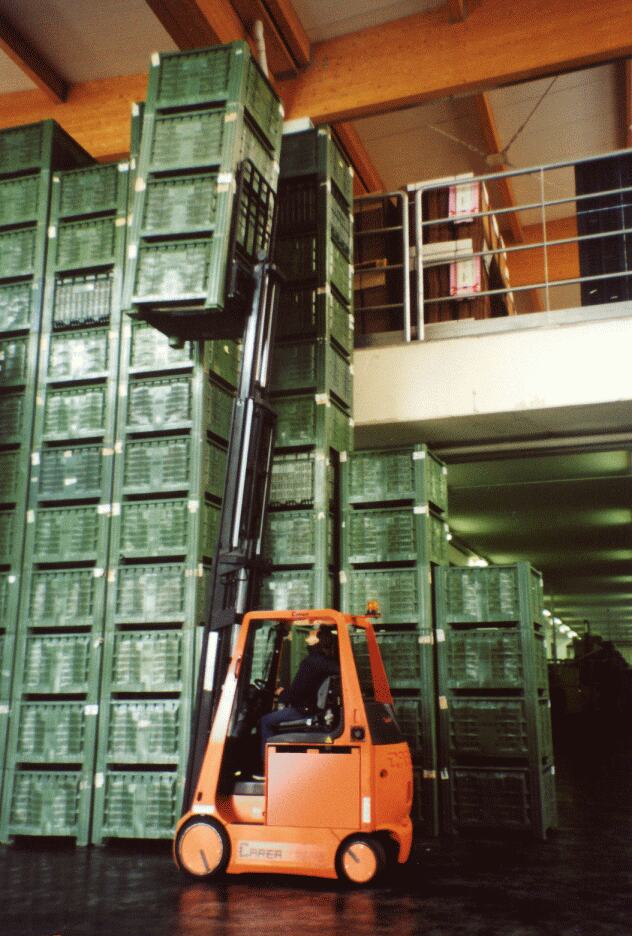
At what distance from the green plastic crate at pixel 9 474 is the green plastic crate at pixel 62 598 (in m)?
0.81

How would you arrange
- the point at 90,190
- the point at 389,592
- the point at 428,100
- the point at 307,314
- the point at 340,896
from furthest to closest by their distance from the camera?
the point at 428,100, the point at 307,314, the point at 90,190, the point at 389,592, the point at 340,896

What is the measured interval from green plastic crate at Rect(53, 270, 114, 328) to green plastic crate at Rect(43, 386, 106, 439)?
699 mm

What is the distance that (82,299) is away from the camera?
8406 mm

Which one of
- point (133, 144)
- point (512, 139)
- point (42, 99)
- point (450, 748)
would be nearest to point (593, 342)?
point (450, 748)

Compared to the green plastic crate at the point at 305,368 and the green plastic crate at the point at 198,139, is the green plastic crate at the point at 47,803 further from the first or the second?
the green plastic crate at the point at 198,139

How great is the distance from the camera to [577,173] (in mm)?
10414

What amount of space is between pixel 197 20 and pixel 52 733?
274 inches

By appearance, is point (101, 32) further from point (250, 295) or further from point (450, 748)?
point (450, 748)

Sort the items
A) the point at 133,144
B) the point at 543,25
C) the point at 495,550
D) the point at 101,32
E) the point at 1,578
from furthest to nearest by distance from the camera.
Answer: the point at 495,550
the point at 101,32
the point at 543,25
the point at 133,144
the point at 1,578

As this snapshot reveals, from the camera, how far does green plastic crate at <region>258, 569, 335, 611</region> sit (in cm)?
800

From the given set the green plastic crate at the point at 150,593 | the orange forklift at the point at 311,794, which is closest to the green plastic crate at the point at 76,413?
the green plastic crate at the point at 150,593

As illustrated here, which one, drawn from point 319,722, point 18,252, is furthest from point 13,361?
point 319,722

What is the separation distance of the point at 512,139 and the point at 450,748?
9497 millimetres

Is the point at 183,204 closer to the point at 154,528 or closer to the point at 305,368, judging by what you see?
the point at 305,368
